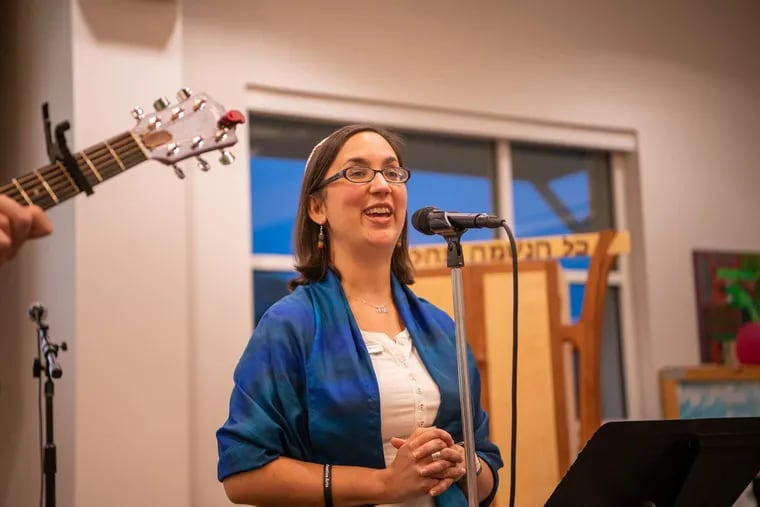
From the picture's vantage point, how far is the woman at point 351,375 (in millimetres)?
1688

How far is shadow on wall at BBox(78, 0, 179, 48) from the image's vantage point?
3551 millimetres

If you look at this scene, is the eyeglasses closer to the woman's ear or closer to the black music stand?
the woman's ear

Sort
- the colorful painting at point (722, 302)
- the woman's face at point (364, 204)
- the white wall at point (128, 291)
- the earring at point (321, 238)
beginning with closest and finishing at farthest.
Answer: the woman's face at point (364, 204)
the earring at point (321, 238)
the white wall at point (128, 291)
the colorful painting at point (722, 302)

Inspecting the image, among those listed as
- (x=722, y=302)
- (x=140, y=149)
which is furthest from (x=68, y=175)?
(x=722, y=302)

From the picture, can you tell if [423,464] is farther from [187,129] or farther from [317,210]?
[187,129]

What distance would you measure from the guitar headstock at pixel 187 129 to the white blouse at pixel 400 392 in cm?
62

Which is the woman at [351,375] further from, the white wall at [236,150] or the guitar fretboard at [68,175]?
the white wall at [236,150]

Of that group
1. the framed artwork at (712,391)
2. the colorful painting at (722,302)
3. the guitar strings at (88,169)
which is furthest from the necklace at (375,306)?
the colorful painting at (722,302)

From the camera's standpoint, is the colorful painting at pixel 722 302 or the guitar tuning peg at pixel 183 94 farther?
the colorful painting at pixel 722 302

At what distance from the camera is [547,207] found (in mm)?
5078

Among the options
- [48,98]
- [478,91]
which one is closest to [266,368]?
[48,98]

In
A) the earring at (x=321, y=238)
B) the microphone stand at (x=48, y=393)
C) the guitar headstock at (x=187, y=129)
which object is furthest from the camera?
the microphone stand at (x=48, y=393)

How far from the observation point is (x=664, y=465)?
178 cm

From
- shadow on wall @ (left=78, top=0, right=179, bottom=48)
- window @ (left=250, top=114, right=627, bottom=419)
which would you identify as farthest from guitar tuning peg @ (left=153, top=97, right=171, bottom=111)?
window @ (left=250, top=114, right=627, bottom=419)
